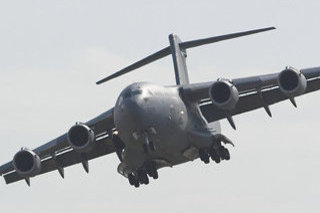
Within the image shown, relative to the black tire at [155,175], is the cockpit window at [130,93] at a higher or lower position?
higher

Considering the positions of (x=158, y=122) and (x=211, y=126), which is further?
(x=211, y=126)

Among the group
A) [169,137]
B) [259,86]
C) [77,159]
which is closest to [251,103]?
[259,86]

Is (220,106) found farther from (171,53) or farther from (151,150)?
(171,53)

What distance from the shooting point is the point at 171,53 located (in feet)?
143

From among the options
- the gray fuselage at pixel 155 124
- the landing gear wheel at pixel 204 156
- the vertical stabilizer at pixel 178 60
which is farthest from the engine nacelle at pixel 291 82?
the vertical stabilizer at pixel 178 60

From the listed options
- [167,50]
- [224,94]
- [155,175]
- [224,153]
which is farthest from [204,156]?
[167,50]

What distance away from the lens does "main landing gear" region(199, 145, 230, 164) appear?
38.8 m

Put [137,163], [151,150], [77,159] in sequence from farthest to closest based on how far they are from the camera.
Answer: [77,159], [137,163], [151,150]

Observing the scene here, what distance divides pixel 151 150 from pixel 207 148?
11.0ft

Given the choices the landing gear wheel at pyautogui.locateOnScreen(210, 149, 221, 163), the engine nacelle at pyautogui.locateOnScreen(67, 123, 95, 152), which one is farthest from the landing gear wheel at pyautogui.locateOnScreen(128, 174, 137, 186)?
the landing gear wheel at pyautogui.locateOnScreen(210, 149, 221, 163)

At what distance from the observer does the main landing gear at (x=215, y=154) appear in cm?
3881

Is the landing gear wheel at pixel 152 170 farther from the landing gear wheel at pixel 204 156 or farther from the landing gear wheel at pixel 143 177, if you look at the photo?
the landing gear wheel at pixel 204 156

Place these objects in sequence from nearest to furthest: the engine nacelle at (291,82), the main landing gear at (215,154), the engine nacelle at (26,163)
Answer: the engine nacelle at (291,82), the main landing gear at (215,154), the engine nacelle at (26,163)

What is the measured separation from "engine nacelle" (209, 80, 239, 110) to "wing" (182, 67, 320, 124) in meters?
0.50
